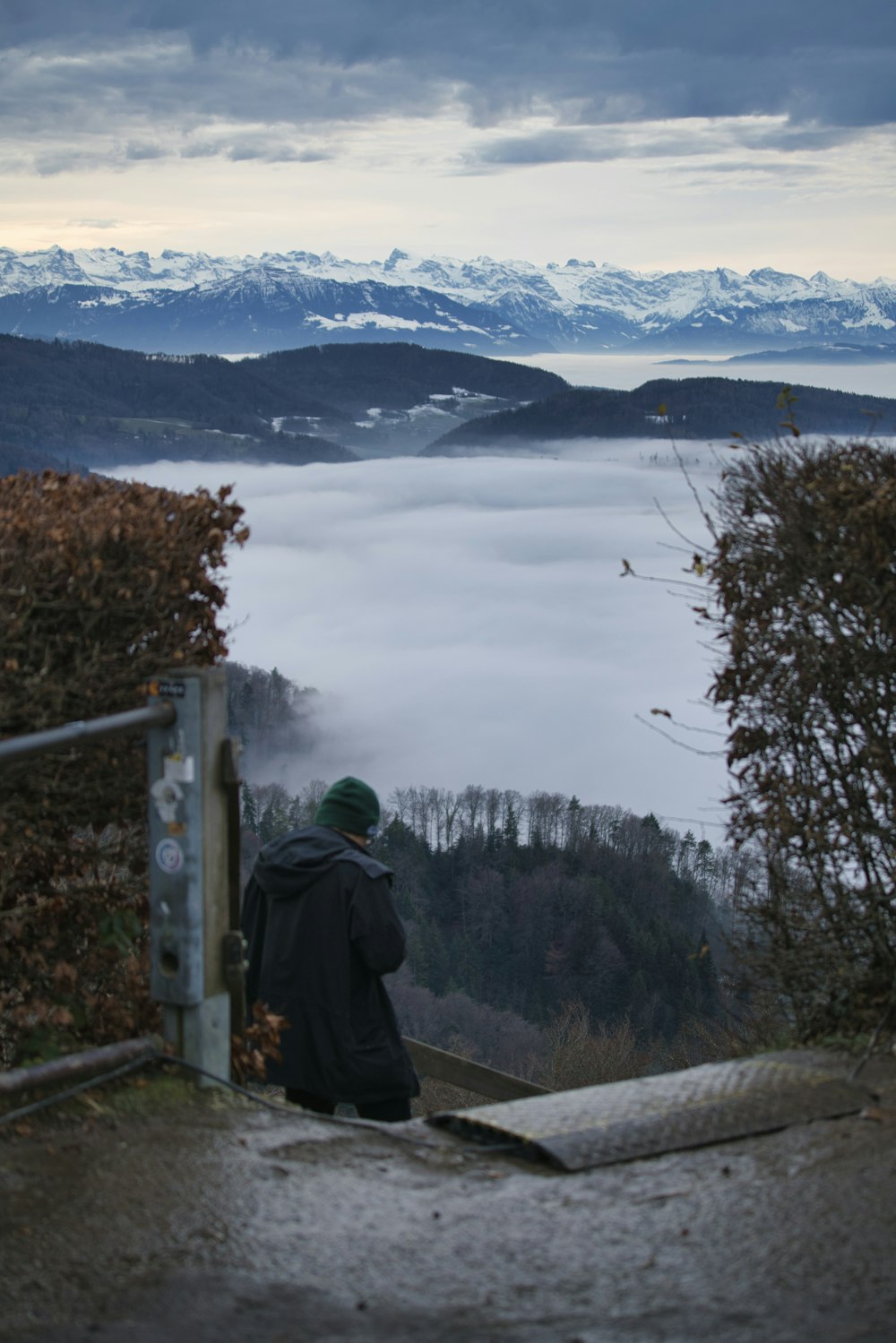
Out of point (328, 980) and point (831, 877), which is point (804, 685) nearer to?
point (831, 877)

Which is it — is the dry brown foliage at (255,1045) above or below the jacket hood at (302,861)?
below

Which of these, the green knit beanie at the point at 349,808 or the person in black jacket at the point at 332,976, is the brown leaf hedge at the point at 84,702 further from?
the green knit beanie at the point at 349,808

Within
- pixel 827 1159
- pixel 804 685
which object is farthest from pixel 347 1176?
pixel 804 685

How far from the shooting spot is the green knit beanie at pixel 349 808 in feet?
18.2

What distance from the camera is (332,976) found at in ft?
17.3

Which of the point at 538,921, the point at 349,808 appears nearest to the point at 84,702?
the point at 349,808

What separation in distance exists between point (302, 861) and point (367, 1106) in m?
1.03

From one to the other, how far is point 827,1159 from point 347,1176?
131 centimetres

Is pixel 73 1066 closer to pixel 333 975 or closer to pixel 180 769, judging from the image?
pixel 180 769

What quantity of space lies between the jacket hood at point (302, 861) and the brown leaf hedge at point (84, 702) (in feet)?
2.43

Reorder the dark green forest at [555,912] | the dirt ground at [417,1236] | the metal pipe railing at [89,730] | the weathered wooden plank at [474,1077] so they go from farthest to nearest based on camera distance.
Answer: the dark green forest at [555,912] < the weathered wooden plank at [474,1077] < the metal pipe railing at [89,730] < the dirt ground at [417,1236]

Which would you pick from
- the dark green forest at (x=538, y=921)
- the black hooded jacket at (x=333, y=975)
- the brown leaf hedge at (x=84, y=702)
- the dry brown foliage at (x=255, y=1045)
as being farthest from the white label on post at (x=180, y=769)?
the dark green forest at (x=538, y=921)

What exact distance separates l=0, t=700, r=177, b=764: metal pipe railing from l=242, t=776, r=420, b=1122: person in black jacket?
137 cm

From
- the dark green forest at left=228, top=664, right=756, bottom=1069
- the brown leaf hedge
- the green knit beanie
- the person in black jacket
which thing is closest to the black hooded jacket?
the person in black jacket
